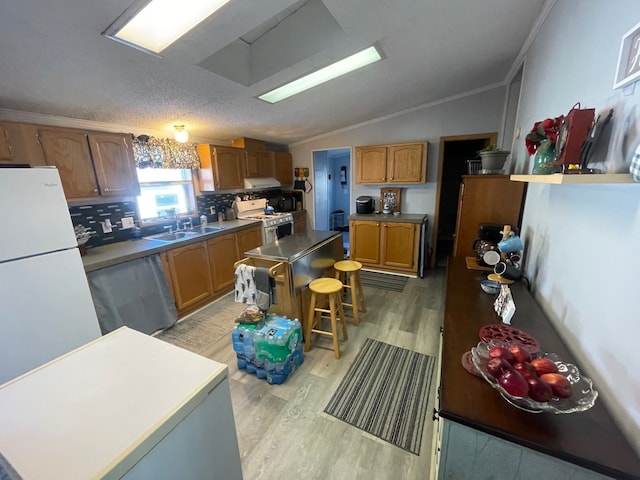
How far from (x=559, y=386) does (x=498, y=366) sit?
0.49 ft

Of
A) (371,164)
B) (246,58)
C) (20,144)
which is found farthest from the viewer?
(371,164)

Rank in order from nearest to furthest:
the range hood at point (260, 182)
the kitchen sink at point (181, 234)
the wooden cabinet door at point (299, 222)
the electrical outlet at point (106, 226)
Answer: the electrical outlet at point (106, 226) → the kitchen sink at point (181, 234) → the range hood at point (260, 182) → the wooden cabinet door at point (299, 222)

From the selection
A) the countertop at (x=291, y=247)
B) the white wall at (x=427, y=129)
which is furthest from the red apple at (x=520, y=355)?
the white wall at (x=427, y=129)

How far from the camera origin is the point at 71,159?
2.20 meters

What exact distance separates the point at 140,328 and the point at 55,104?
2.05 meters

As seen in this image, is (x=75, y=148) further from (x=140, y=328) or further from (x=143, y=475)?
(x=143, y=475)

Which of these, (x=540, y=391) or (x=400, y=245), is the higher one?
(x=540, y=391)

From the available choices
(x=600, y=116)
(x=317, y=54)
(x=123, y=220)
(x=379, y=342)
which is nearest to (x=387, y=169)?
(x=317, y=54)

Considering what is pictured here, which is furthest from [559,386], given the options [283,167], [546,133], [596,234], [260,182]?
[283,167]

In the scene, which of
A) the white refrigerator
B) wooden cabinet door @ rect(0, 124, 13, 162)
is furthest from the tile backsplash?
the white refrigerator

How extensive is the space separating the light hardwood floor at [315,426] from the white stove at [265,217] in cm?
191

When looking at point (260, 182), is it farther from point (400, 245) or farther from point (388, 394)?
point (388, 394)

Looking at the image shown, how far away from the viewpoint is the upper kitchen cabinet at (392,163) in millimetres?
3680

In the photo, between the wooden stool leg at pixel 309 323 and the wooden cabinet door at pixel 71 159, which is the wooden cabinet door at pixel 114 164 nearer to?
the wooden cabinet door at pixel 71 159
